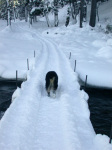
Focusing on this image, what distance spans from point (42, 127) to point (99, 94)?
7.43 meters

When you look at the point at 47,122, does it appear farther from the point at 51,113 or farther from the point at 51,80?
the point at 51,80

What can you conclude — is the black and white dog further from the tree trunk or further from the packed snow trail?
the tree trunk

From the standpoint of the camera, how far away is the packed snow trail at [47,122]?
286 inches

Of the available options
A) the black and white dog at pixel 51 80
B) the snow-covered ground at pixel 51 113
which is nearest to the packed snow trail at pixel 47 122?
the snow-covered ground at pixel 51 113

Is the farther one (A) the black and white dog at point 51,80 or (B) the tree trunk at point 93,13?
(B) the tree trunk at point 93,13

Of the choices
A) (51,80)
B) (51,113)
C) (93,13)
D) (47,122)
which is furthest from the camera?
(93,13)

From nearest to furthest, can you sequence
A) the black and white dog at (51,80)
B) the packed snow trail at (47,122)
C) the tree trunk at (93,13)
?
the packed snow trail at (47,122)
the black and white dog at (51,80)
the tree trunk at (93,13)

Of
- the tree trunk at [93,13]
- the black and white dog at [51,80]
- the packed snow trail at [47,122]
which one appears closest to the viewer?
the packed snow trail at [47,122]

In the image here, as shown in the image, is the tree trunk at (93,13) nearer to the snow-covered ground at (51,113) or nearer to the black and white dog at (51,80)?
the snow-covered ground at (51,113)

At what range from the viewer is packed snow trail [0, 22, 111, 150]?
7254mm

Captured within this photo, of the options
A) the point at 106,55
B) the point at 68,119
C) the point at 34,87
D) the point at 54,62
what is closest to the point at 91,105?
the point at 34,87

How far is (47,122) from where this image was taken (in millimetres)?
8781

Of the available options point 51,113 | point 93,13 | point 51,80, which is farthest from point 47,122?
point 93,13

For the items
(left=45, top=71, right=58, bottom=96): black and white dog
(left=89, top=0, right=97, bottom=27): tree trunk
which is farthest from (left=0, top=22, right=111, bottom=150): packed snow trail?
(left=89, top=0, right=97, bottom=27): tree trunk
